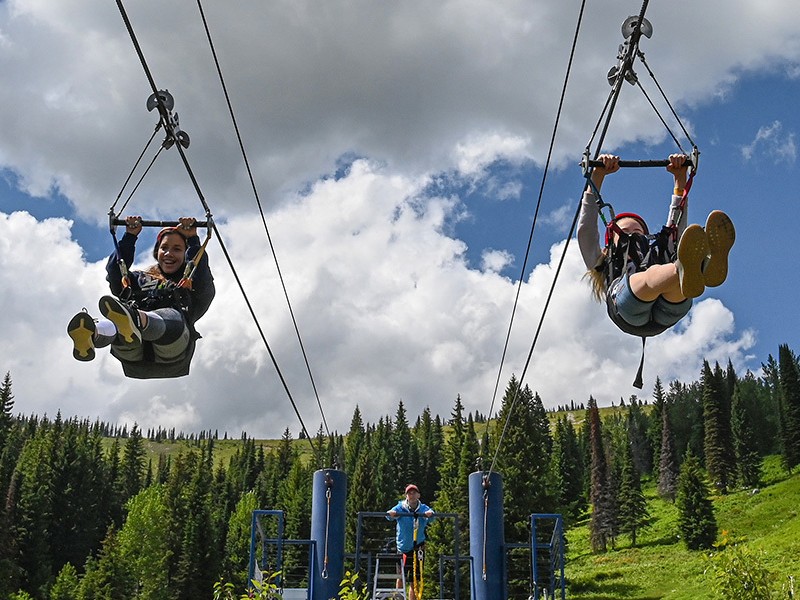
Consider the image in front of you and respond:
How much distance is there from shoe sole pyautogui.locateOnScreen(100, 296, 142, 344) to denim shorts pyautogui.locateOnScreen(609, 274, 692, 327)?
4.24 m

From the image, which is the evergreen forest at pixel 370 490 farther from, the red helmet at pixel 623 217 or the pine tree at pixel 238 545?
the red helmet at pixel 623 217

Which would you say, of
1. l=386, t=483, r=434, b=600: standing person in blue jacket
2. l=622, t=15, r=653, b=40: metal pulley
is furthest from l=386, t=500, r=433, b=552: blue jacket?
l=622, t=15, r=653, b=40: metal pulley

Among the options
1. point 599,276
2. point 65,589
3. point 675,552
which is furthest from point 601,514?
point 599,276

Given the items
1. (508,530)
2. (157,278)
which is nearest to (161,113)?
(157,278)

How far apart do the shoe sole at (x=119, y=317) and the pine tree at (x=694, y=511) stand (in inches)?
2582

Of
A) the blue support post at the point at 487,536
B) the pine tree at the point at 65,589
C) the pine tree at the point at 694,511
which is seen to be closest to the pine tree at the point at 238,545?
the pine tree at the point at 65,589

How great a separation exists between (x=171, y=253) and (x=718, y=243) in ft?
16.9

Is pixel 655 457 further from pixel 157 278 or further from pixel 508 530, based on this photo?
pixel 157 278

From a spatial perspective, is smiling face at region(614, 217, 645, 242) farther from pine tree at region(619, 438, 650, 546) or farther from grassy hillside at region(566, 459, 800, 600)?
pine tree at region(619, 438, 650, 546)

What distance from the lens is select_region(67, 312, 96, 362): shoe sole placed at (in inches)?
269

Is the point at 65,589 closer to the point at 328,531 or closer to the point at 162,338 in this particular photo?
the point at 328,531

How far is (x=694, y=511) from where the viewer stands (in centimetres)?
6606

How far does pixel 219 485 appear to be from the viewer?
110375mm

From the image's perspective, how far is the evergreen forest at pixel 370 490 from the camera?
4944cm
